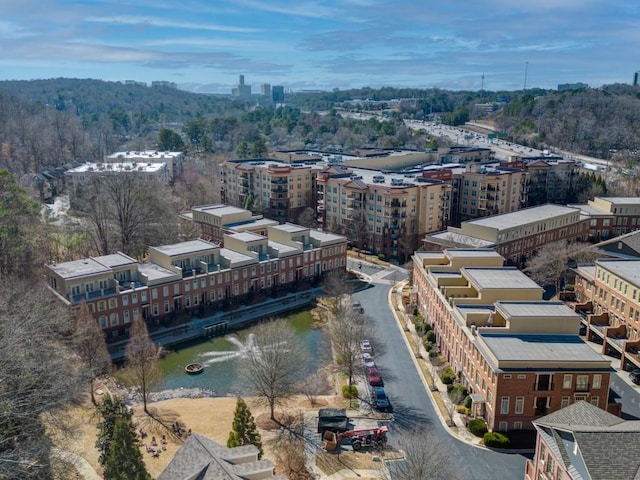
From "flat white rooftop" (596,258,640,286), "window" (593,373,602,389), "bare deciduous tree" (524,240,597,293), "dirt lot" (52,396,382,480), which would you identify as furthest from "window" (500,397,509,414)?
"bare deciduous tree" (524,240,597,293)

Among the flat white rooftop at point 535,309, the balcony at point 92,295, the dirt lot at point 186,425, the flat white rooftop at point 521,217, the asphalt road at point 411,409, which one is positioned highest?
the flat white rooftop at point 521,217

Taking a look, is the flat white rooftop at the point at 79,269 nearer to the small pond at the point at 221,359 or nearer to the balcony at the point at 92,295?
the balcony at the point at 92,295

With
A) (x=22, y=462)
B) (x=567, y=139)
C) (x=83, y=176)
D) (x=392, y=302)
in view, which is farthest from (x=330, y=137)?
(x=22, y=462)

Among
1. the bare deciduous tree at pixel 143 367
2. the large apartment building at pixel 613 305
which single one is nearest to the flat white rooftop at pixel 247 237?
the bare deciduous tree at pixel 143 367

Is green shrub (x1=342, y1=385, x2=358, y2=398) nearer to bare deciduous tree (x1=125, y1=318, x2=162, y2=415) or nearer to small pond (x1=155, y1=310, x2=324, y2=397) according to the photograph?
small pond (x1=155, y1=310, x2=324, y2=397)

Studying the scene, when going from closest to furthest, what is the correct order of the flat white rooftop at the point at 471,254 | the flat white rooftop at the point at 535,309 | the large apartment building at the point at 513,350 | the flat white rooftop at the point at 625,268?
the large apartment building at the point at 513,350 < the flat white rooftop at the point at 535,309 < the flat white rooftop at the point at 625,268 < the flat white rooftop at the point at 471,254

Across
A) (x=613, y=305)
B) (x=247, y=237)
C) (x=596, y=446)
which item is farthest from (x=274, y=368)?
(x=613, y=305)
